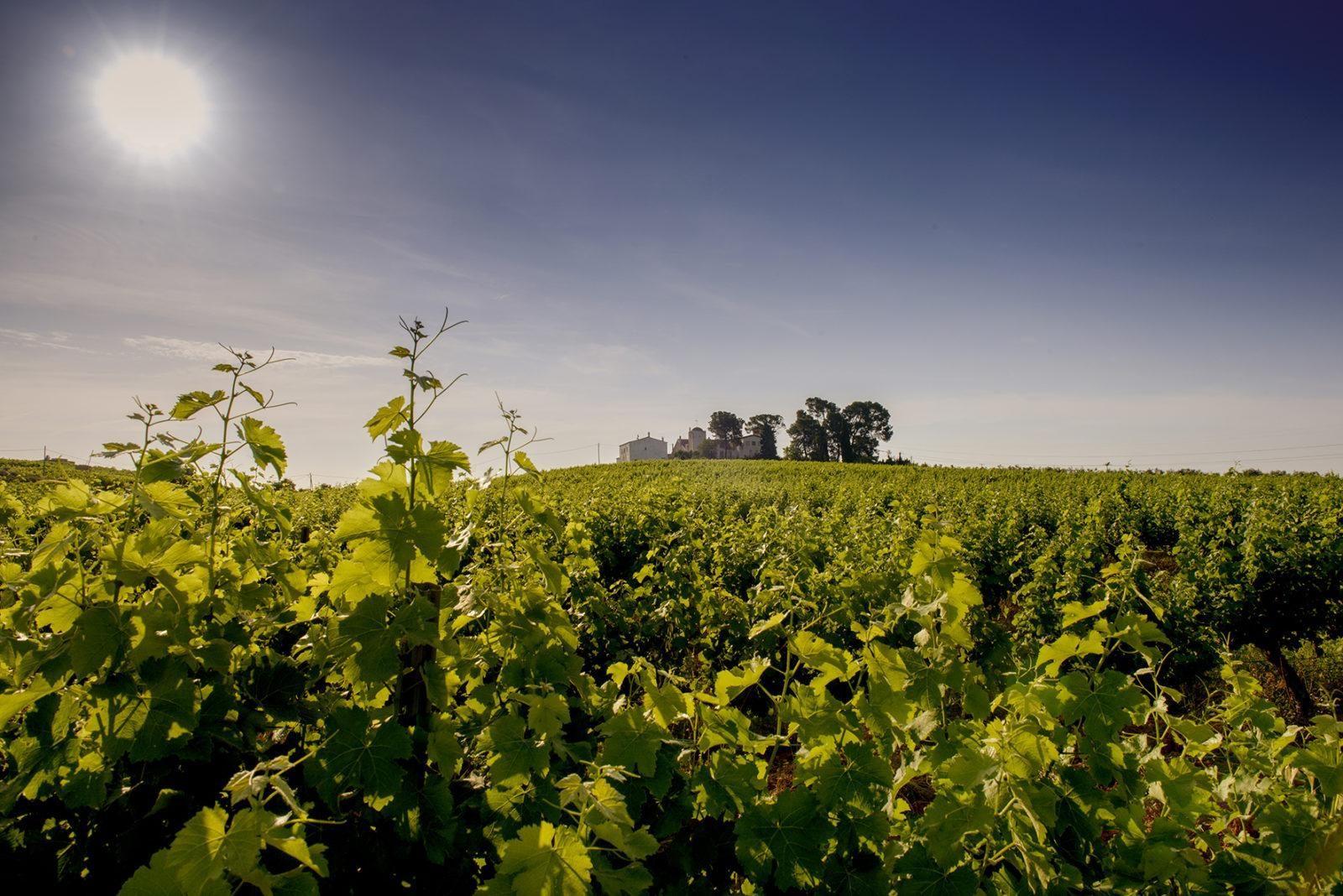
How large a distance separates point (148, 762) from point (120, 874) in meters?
0.29

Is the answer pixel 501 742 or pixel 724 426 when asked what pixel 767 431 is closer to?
pixel 724 426

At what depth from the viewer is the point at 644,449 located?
8325 centimetres

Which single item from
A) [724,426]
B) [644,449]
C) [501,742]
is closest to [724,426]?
[724,426]

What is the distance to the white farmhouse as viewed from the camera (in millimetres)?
82375

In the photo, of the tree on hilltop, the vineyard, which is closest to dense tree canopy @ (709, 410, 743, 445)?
the tree on hilltop

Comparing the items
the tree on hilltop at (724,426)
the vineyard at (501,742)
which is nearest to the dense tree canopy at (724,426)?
the tree on hilltop at (724,426)

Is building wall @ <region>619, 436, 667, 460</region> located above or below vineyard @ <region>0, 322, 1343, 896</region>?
above

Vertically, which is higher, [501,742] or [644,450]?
[644,450]

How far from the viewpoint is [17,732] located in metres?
1.99

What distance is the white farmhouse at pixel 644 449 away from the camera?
82.4 m

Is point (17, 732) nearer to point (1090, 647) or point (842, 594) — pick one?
point (1090, 647)

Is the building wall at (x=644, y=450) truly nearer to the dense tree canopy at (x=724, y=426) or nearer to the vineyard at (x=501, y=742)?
the dense tree canopy at (x=724, y=426)

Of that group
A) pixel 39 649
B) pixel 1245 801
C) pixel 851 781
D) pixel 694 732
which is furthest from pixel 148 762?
pixel 1245 801

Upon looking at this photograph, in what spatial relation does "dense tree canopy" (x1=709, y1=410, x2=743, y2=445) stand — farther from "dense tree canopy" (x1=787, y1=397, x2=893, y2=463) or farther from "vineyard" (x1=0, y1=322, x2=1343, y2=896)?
"vineyard" (x1=0, y1=322, x2=1343, y2=896)
